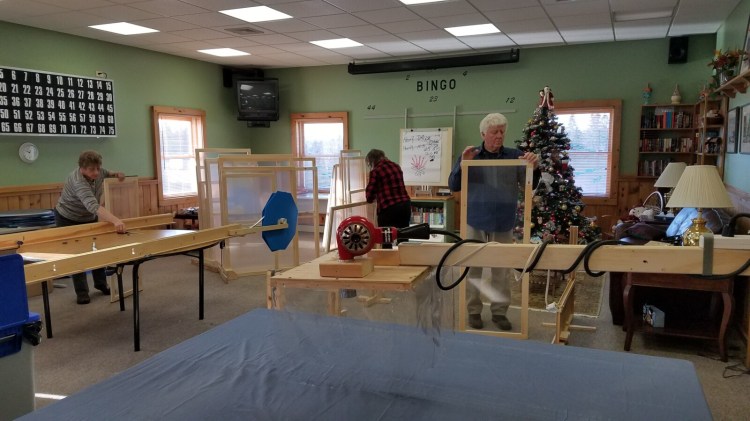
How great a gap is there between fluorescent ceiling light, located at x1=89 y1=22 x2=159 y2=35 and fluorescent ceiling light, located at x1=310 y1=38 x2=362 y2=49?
2082mm

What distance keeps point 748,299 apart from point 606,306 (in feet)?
4.34

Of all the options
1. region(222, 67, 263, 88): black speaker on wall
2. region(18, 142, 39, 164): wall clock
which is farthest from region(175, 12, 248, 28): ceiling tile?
region(222, 67, 263, 88): black speaker on wall

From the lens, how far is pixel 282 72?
364 inches

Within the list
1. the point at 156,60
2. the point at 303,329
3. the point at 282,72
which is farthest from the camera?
the point at 282,72

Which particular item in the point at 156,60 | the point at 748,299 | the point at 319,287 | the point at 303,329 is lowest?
the point at 748,299

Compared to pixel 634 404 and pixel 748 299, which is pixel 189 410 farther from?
pixel 748 299

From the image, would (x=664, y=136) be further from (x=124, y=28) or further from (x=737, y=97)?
(x=124, y=28)

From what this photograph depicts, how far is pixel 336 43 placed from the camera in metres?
7.14

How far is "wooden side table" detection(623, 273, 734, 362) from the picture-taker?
10.9 ft

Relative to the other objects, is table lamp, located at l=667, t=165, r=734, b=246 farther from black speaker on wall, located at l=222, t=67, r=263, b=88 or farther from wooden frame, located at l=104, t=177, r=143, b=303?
black speaker on wall, located at l=222, t=67, r=263, b=88

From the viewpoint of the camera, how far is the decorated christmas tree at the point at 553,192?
548cm

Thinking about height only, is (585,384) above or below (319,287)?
below

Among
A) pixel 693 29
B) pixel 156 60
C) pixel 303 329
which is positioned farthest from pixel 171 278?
pixel 693 29

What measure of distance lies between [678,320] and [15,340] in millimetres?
4000
